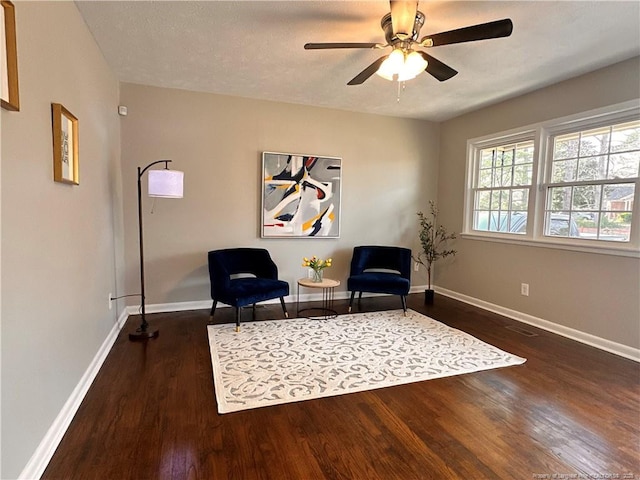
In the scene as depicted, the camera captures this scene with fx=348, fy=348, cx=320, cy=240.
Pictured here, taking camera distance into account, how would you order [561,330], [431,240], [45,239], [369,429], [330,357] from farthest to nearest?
[431,240] < [561,330] < [330,357] < [369,429] < [45,239]

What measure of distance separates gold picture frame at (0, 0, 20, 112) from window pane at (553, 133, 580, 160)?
14.7 ft

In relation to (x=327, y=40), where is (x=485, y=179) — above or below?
below

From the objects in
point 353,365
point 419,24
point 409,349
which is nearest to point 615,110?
point 419,24

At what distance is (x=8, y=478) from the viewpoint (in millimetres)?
1388

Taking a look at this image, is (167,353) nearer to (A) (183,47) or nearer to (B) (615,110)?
(A) (183,47)

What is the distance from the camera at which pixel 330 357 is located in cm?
294

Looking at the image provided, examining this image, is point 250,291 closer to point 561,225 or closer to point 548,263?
point 548,263

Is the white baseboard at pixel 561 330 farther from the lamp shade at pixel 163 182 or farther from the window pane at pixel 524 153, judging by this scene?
the lamp shade at pixel 163 182

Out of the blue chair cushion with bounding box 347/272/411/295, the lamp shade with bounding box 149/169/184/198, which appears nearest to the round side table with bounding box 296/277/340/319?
the blue chair cushion with bounding box 347/272/411/295

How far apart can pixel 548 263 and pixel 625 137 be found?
1384mm

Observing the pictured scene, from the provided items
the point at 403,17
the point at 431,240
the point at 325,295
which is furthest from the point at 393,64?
the point at 431,240

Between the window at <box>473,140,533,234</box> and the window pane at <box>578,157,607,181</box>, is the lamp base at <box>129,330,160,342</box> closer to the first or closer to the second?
the window at <box>473,140,533,234</box>

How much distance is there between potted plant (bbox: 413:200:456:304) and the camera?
517cm

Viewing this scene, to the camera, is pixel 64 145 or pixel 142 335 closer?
pixel 64 145
